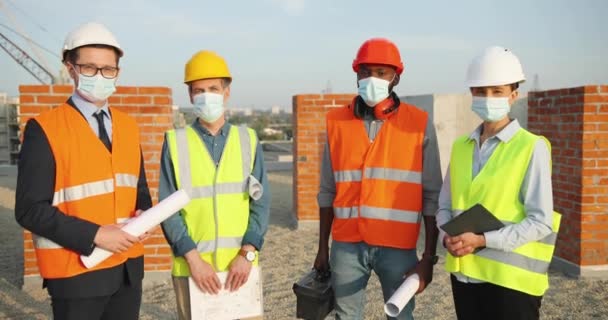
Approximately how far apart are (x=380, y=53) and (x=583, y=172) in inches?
140

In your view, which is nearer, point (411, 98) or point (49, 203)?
point (49, 203)

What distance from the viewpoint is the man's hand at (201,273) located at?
2.40 metres

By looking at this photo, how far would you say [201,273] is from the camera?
240cm

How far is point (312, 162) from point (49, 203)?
5699mm

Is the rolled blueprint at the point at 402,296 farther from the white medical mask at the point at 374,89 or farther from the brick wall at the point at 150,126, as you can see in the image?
the brick wall at the point at 150,126

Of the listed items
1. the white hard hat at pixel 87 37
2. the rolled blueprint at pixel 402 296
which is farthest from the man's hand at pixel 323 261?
the white hard hat at pixel 87 37

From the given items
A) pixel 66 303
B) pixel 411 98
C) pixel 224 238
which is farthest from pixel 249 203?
pixel 411 98

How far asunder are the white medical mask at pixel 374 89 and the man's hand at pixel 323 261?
2.98 feet

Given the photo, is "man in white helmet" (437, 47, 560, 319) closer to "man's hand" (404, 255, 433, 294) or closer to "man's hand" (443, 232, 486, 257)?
"man's hand" (443, 232, 486, 257)

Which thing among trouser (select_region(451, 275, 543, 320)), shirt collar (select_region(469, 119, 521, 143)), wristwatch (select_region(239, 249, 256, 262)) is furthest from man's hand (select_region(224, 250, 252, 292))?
shirt collar (select_region(469, 119, 521, 143))

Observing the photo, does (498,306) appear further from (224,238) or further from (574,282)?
(574,282)

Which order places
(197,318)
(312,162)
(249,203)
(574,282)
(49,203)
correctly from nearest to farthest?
1. (49,203)
2. (197,318)
3. (249,203)
4. (574,282)
5. (312,162)

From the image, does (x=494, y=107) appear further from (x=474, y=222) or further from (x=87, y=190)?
(x=87, y=190)

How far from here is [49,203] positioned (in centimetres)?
212
